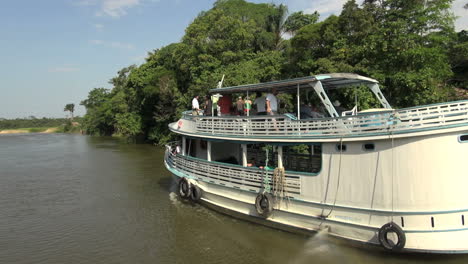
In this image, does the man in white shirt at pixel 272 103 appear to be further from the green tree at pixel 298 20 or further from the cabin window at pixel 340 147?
the green tree at pixel 298 20

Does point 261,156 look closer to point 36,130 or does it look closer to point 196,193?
point 196,193

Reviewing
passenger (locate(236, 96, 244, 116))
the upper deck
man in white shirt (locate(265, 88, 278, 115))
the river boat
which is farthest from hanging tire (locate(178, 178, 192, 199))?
man in white shirt (locate(265, 88, 278, 115))

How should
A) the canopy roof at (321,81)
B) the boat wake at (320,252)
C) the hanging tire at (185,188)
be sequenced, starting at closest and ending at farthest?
the boat wake at (320,252) < the canopy roof at (321,81) < the hanging tire at (185,188)

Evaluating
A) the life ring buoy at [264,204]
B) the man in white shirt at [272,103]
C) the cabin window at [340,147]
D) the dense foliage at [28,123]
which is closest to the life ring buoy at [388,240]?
the cabin window at [340,147]

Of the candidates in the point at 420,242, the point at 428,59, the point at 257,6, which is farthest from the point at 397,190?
the point at 257,6

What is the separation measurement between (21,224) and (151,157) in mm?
15833

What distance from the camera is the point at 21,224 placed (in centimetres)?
1097

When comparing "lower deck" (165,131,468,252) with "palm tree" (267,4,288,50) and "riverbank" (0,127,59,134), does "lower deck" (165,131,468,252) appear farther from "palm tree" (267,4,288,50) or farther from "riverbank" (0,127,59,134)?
"riverbank" (0,127,59,134)

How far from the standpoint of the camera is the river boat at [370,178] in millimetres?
6605

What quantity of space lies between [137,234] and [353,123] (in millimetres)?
6888

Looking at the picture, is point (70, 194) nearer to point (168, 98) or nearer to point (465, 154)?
point (465, 154)

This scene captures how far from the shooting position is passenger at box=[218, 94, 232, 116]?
11734mm

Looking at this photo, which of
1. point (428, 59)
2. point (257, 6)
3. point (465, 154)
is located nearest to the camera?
point (465, 154)

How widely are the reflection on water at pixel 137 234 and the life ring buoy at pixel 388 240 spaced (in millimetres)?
620
